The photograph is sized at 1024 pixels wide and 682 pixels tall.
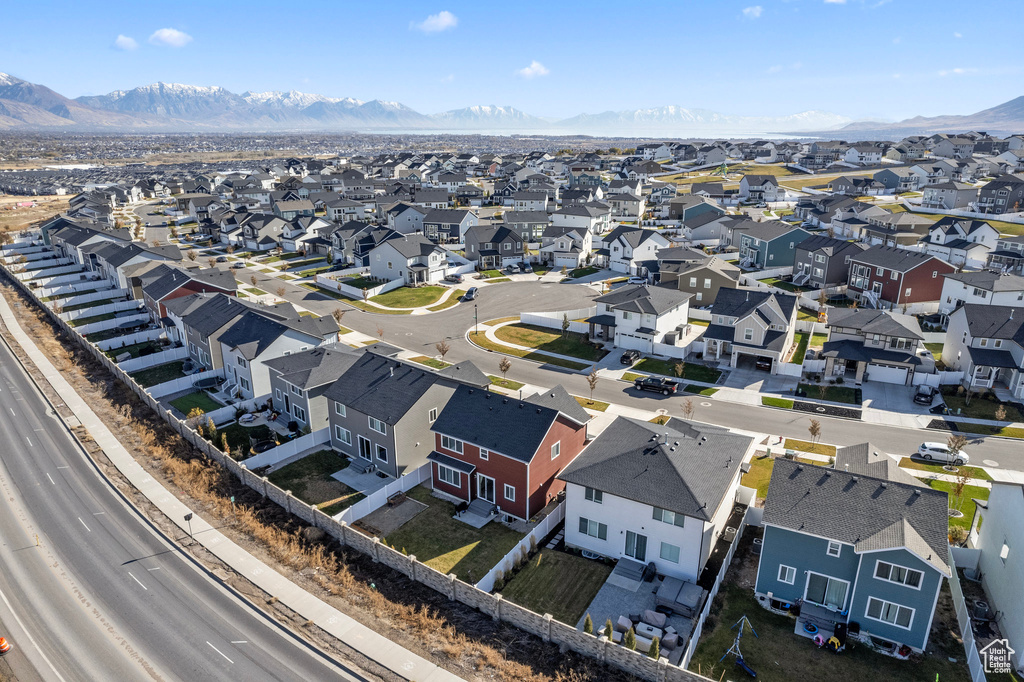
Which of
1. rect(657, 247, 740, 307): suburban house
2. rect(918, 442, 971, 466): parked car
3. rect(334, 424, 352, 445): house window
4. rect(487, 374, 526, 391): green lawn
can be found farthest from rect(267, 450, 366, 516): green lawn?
rect(657, 247, 740, 307): suburban house

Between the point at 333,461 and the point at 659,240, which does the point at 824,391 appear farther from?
the point at 659,240

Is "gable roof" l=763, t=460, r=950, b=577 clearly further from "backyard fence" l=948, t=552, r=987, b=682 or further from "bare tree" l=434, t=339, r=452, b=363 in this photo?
"bare tree" l=434, t=339, r=452, b=363

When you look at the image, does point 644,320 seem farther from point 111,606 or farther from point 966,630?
point 111,606

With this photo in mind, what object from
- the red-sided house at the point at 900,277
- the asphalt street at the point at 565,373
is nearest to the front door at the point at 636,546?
the asphalt street at the point at 565,373

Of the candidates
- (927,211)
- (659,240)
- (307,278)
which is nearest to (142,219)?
(307,278)

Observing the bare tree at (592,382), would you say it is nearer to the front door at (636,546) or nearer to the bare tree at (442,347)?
the bare tree at (442,347)

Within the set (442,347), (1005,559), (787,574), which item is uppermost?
(1005,559)

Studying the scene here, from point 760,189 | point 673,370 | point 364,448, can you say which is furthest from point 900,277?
point 760,189
